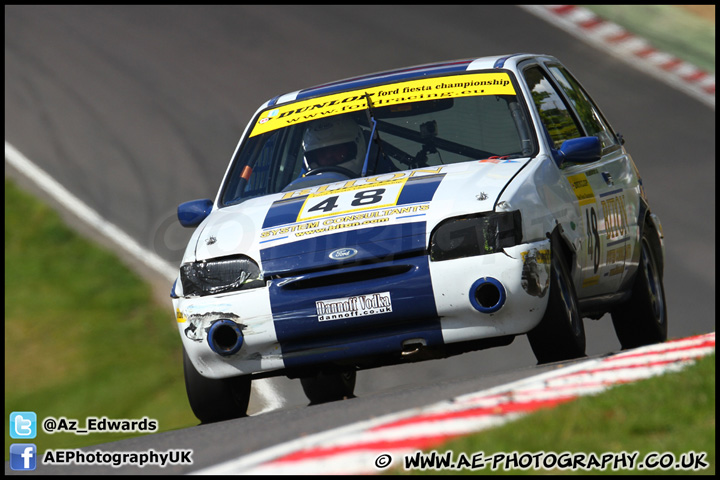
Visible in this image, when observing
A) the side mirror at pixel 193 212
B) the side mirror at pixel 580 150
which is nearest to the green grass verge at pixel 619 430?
the side mirror at pixel 580 150

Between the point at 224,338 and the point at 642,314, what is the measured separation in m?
2.90

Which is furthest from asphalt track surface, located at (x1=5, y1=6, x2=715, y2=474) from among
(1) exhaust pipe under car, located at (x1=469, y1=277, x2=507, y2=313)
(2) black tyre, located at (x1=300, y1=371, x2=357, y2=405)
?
(1) exhaust pipe under car, located at (x1=469, y1=277, x2=507, y2=313)

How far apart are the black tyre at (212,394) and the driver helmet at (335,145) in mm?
1335

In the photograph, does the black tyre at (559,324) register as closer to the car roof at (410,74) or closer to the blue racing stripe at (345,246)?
the blue racing stripe at (345,246)

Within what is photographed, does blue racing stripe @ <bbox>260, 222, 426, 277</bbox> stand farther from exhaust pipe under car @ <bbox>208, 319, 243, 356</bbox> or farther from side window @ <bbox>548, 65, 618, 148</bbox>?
side window @ <bbox>548, 65, 618, 148</bbox>

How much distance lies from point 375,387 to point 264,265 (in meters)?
3.76

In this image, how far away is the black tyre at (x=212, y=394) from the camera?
20.8 feet

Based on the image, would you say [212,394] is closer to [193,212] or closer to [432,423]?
[193,212]

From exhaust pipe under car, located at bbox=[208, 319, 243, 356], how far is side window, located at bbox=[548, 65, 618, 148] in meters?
2.88

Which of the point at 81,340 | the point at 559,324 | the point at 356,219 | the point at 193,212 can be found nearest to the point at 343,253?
the point at 356,219

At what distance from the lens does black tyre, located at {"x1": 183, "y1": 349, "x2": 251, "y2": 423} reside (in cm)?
635

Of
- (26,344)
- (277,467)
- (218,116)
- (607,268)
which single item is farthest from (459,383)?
(218,116)

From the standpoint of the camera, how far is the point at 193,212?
6.95 meters

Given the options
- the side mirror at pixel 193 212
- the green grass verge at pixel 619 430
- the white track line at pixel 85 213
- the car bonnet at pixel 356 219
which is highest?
the car bonnet at pixel 356 219
